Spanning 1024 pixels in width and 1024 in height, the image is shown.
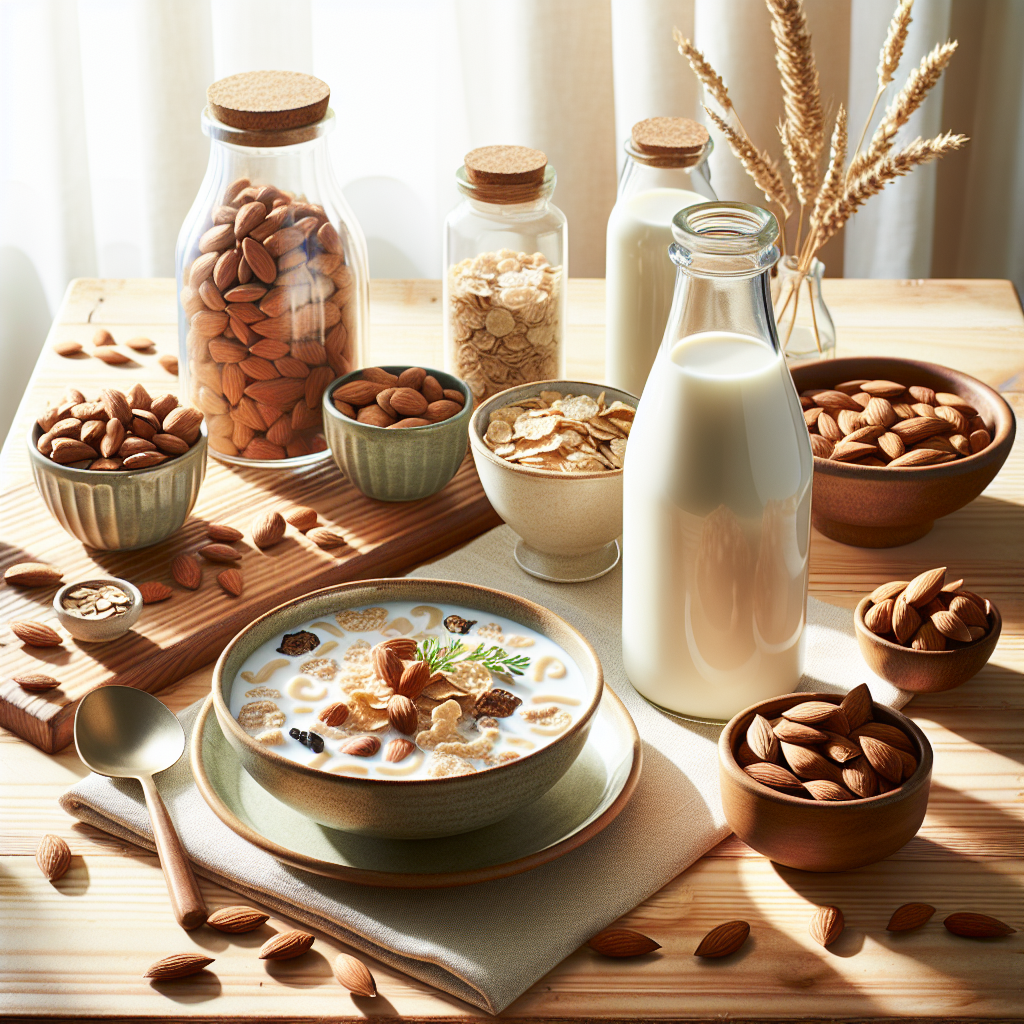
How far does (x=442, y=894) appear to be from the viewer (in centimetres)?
71

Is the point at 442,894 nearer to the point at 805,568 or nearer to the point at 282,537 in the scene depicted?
the point at 805,568

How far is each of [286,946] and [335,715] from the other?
130 millimetres

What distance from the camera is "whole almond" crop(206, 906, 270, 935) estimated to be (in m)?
0.70

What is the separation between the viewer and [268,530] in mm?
1053

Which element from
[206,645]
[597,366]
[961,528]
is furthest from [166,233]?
[961,528]

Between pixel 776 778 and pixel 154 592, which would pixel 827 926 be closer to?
pixel 776 778

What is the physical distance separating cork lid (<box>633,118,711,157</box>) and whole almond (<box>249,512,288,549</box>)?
0.47 meters

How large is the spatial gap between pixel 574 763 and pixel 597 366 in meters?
0.66

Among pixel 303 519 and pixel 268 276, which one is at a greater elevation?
pixel 268 276

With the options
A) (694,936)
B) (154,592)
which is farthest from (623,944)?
(154,592)

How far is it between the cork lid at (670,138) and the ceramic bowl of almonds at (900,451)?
23 cm

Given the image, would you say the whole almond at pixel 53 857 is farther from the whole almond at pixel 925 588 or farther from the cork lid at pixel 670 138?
the cork lid at pixel 670 138

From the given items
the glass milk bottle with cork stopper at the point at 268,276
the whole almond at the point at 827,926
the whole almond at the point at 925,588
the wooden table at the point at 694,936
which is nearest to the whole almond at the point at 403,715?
the wooden table at the point at 694,936

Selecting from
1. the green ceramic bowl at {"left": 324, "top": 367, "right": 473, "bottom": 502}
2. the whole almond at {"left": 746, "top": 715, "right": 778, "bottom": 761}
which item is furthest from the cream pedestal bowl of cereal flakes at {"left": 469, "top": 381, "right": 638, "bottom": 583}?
the whole almond at {"left": 746, "top": 715, "right": 778, "bottom": 761}
